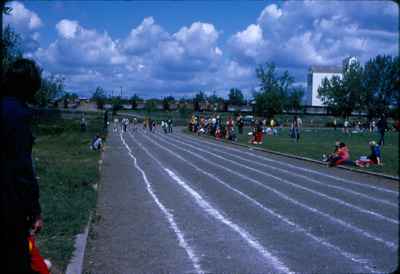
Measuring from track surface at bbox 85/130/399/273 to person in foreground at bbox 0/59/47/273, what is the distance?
161 cm

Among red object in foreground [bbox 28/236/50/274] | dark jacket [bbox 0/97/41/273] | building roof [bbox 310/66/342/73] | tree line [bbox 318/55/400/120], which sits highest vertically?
building roof [bbox 310/66/342/73]

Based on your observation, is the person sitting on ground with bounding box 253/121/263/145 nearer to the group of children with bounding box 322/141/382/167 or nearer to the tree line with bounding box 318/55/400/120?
the group of children with bounding box 322/141/382/167

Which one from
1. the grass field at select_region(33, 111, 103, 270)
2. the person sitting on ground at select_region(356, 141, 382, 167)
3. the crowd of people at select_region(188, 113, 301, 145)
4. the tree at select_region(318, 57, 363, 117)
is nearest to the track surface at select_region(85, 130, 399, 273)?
the grass field at select_region(33, 111, 103, 270)

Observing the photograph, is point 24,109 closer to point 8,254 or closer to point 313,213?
point 8,254

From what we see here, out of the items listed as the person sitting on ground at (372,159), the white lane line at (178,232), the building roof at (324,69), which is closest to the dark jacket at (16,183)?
the building roof at (324,69)

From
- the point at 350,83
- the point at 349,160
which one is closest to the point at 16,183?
the point at 350,83

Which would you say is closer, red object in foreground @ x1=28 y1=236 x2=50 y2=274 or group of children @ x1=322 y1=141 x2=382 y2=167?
red object in foreground @ x1=28 y1=236 x2=50 y2=274

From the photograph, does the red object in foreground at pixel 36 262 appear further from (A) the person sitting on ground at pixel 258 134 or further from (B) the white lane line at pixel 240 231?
(A) the person sitting on ground at pixel 258 134

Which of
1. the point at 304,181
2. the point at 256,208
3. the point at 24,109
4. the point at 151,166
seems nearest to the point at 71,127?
the point at 151,166

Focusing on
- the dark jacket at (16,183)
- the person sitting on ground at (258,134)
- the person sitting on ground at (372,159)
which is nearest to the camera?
the dark jacket at (16,183)

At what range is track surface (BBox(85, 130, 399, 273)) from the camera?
7.13 m

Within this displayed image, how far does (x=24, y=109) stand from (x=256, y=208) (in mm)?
9296

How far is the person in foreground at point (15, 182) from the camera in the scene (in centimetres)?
256

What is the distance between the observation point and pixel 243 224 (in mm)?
9891
